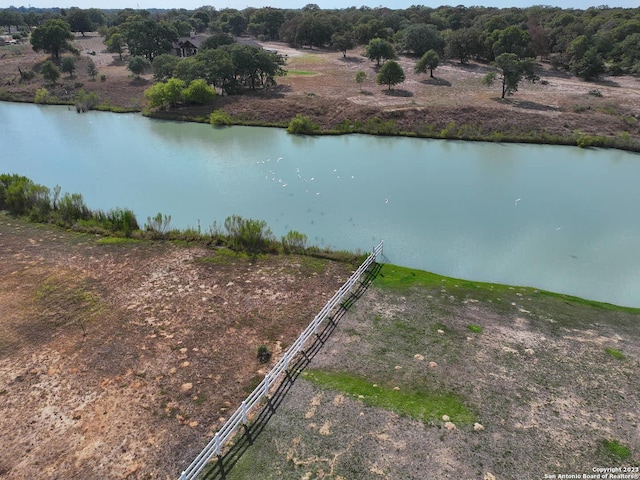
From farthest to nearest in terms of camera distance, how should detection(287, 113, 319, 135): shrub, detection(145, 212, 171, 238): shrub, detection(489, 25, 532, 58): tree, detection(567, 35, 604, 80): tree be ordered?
detection(489, 25, 532, 58): tree → detection(567, 35, 604, 80): tree → detection(287, 113, 319, 135): shrub → detection(145, 212, 171, 238): shrub

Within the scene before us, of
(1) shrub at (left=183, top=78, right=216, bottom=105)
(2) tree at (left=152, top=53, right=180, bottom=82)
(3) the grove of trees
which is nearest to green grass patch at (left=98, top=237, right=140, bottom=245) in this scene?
(1) shrub at (left=183, top=78, right=216, bottom=105)

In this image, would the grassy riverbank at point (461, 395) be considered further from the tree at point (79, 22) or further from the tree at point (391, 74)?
the tree at point (79, 22)

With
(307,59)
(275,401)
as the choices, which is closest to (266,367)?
(275,401)

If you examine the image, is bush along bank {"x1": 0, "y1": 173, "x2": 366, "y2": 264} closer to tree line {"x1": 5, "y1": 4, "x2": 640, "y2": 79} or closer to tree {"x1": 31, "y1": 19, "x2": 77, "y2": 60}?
tree line {"x1": 5, "y1": 4, "x2": 640, "y2": 79}

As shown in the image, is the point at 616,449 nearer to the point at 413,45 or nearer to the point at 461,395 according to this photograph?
the point at 461,395

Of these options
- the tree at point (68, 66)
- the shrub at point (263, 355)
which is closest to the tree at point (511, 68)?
the shrub at point (263, 355)
